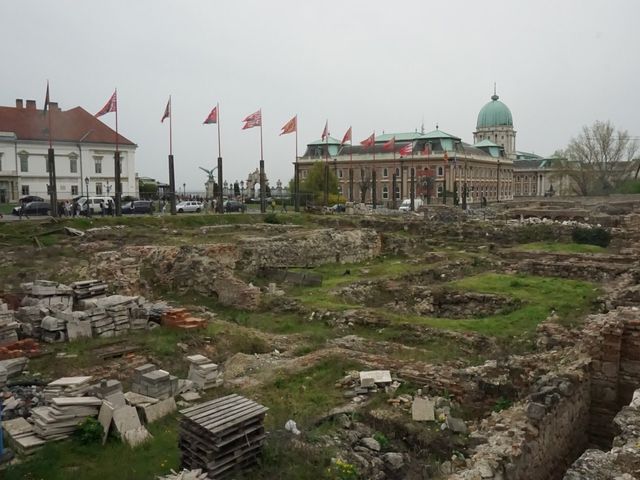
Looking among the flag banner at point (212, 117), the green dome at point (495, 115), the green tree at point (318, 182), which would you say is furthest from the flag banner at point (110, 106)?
the green dome at point (495, 115)

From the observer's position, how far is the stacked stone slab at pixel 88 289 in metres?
15.9

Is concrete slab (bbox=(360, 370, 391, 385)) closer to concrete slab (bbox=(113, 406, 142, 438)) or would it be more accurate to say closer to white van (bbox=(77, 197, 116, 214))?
concrete slab (bbox=(113, 406, 142, 438))

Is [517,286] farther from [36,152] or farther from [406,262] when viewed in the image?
[36,152]

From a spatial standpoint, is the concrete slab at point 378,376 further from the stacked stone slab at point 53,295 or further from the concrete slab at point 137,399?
the stacked stone slab at point 53,295

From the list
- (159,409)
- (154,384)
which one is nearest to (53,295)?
A: (154,384)

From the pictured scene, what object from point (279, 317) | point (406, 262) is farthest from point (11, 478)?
point (406, 262)

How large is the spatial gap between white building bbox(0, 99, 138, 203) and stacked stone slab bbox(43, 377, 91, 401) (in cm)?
4354

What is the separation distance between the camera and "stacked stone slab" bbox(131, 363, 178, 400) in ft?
32.0

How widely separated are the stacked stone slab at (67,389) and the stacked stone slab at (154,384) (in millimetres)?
832

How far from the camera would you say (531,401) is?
8812 mm

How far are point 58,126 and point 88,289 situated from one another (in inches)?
1827

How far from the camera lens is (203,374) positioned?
1084cm

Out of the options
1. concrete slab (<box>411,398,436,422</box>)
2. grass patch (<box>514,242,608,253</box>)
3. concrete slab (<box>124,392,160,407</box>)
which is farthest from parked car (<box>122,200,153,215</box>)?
concrete slab (<box>411,398,436,422</box>)

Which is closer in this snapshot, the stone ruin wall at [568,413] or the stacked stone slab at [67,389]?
the stone ruin wall at [568,413]
